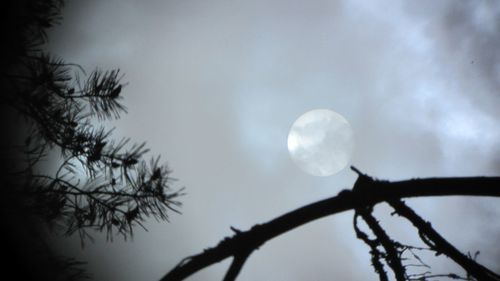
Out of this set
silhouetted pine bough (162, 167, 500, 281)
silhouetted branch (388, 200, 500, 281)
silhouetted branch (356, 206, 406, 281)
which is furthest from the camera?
silhouetted branch (356, 206, 406, 281)

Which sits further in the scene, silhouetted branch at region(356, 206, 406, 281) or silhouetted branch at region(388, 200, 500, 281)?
silhouetted branch at region(356, 206, 406, 281)

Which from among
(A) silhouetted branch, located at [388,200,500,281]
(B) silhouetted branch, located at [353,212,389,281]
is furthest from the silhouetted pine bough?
(B) silhouetted branch, located at [353,212,389,281]

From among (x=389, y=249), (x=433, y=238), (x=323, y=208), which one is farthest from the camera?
(x=389, y=249)

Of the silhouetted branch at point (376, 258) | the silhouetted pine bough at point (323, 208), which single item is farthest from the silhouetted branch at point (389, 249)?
the silhouetted pine bough at point (323, 208)

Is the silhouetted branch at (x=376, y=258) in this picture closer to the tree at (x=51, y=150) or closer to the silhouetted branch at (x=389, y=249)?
the silhouetted branch at (x=389, y=249)

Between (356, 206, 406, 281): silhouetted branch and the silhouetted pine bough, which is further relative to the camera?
(356, 206, 406, 281): silhouetted branch

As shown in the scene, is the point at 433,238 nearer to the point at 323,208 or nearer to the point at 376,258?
the point at 376,258

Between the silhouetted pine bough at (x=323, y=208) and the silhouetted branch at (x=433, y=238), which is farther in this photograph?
the silhouetted branch at (x=433, y=238)

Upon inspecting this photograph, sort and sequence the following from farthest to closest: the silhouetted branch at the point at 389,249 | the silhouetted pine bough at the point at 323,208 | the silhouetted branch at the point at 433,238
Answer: the silhouetted branch at the point at 389,249 → the silhouetted branch at the point at 433,238 → the silhouetted pine bough at the point at 323,208

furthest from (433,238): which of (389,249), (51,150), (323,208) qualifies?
(51,150)

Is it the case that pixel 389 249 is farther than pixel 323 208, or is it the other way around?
pixel 389 249

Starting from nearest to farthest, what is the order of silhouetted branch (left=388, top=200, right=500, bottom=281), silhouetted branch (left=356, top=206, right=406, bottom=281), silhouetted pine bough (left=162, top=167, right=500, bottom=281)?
silhouetted pine bough (left=162, top=167, right=500, bottom=281) < silhouetted branch (left=388, top=200, right=500, bottom=281) < silhouetted branch (left=356, top=206, right=406, bottom=281)

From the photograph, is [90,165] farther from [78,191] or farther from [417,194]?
[417,194]

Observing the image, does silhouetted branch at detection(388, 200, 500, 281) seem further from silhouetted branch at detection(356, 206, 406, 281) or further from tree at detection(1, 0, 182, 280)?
tree at detection(1, 0, 182, 280)
